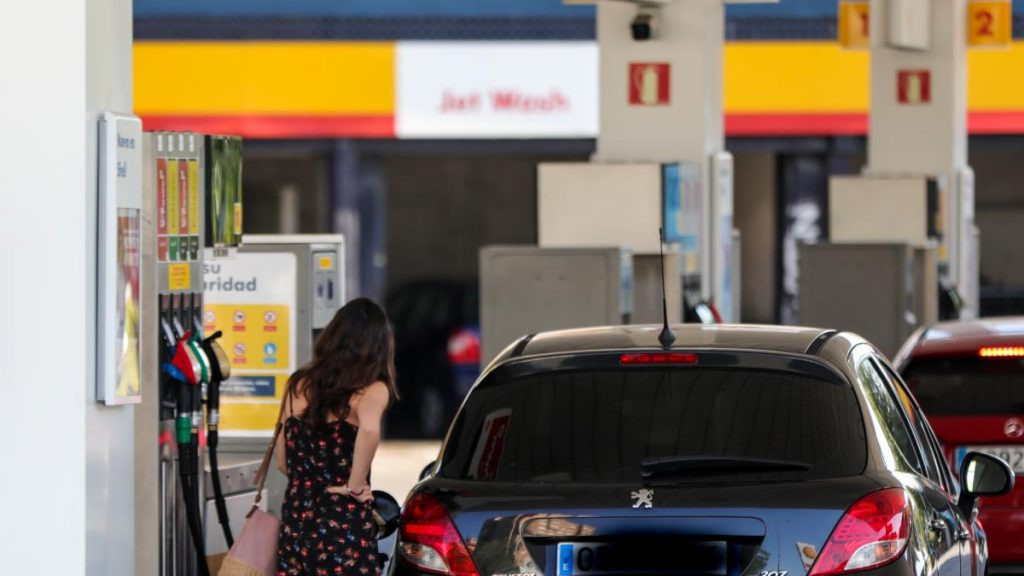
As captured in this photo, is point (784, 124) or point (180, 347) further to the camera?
point (784, 124)

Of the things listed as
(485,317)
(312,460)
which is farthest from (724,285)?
(312,460)

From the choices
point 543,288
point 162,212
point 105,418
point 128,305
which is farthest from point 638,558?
point 543,288

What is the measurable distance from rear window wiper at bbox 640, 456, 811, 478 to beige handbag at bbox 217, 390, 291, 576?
5.81 feet

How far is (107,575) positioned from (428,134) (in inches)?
503

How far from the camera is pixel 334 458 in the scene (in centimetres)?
672

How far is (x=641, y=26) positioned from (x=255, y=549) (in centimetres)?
641

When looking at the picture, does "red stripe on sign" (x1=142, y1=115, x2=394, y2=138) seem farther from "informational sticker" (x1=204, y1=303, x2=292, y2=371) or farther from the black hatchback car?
the black hatchback car

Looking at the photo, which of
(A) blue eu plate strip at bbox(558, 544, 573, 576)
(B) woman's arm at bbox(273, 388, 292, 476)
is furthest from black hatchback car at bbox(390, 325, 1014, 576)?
(B) woman's arm at bbox(273, 388, 292, 476)

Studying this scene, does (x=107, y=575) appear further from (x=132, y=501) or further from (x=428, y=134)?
(x=428, y=134)

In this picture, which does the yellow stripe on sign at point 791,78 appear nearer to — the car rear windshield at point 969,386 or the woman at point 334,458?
the car rear windshield at point 969,386

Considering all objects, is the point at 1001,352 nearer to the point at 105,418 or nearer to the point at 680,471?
the point at 680,471

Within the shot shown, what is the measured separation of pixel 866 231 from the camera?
54.9 feet

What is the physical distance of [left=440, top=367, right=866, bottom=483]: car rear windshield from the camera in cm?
539
